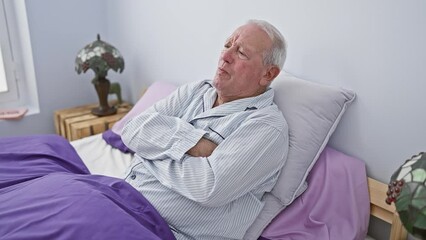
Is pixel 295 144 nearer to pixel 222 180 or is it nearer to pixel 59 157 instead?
pixel 222 180

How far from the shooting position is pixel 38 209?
42.6 inches

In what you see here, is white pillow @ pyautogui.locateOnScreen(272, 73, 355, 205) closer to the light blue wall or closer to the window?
the light blue wall

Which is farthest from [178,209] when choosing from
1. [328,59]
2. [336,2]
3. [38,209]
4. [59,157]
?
[336,2]

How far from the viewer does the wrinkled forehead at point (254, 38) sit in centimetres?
133

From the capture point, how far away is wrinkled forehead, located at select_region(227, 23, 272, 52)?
1.33 m

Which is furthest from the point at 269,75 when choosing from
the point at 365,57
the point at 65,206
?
the point at 65,206

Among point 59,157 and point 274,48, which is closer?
point 274,48

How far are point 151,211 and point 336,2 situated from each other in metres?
0.88

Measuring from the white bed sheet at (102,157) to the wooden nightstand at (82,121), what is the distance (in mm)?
194

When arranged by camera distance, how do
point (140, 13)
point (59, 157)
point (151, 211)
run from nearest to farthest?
point (151, 211) → point (59, 157) → point (140, 13)

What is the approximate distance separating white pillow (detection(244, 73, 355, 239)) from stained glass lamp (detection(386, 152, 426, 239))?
1.96 ft

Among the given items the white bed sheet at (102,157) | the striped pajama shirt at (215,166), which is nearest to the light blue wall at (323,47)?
the striped pajama shirt at (215,166)

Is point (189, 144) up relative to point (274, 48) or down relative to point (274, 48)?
down

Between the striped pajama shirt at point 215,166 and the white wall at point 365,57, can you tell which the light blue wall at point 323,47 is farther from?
the striped pajama shirt at point 215,166
